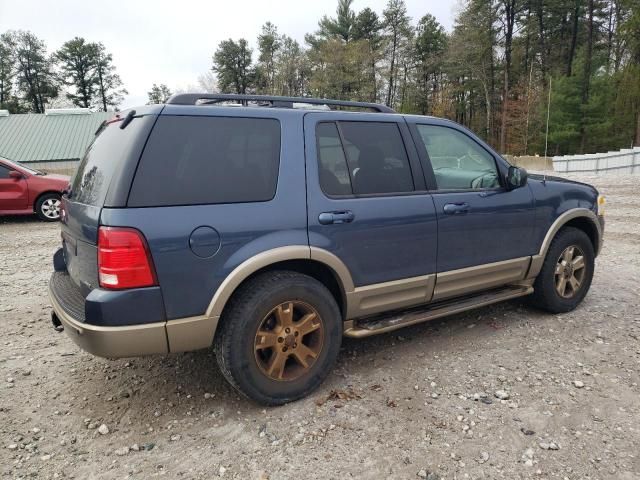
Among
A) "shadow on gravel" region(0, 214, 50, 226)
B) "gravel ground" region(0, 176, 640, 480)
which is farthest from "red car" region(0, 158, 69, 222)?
"gravel ground" region(0, 176, 640, 480)

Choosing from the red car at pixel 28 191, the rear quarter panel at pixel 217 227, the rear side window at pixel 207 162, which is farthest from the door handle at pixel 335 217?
the red car at pixel 28 191

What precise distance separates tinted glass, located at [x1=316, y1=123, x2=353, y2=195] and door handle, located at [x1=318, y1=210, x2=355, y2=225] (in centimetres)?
15

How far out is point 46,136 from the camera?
23875 mm

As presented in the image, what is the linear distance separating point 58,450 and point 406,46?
5164cm

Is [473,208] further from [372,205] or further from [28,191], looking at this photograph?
[28,191]

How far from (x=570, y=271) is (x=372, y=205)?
2.43 metres

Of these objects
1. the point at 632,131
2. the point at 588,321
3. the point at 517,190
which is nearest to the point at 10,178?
the point at 517,190

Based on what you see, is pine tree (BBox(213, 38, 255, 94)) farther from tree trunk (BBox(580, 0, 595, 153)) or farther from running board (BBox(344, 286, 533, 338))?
running board (BBox(344, 286, 533, 338))

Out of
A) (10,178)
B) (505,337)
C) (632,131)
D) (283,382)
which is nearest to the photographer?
(283,382)

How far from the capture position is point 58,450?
104 inches

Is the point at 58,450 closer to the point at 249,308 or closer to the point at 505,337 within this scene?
the point at 249,308

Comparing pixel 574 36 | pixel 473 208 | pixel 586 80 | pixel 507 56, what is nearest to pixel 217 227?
pixel 473 208

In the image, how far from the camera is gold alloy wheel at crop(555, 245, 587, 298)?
4.42 metres

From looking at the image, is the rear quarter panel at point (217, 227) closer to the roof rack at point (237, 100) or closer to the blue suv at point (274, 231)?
the blue suv at point (274, 231)
